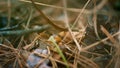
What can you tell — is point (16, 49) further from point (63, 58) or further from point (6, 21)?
point (6, 21)

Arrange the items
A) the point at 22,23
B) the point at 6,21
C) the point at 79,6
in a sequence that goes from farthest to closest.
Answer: the point at 79,6 → the point at 6,21 → the point at 22,23

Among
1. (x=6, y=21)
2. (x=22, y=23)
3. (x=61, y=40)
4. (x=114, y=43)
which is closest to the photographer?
(x=114, y=43)

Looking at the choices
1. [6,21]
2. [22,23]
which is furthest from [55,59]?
[6,21]

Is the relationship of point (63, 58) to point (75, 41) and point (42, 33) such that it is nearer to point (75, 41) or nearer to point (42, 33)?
point (75, 41)

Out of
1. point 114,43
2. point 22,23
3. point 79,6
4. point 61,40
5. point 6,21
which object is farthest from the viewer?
point 79,6

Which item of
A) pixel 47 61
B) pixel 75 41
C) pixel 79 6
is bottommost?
pixel 47 61

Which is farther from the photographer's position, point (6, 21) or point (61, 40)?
point (6, 21)

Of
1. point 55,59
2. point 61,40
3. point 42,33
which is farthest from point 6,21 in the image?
point 55,59

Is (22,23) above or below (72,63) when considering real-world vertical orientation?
above

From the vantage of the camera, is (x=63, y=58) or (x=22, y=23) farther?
(x=22, y=23)
